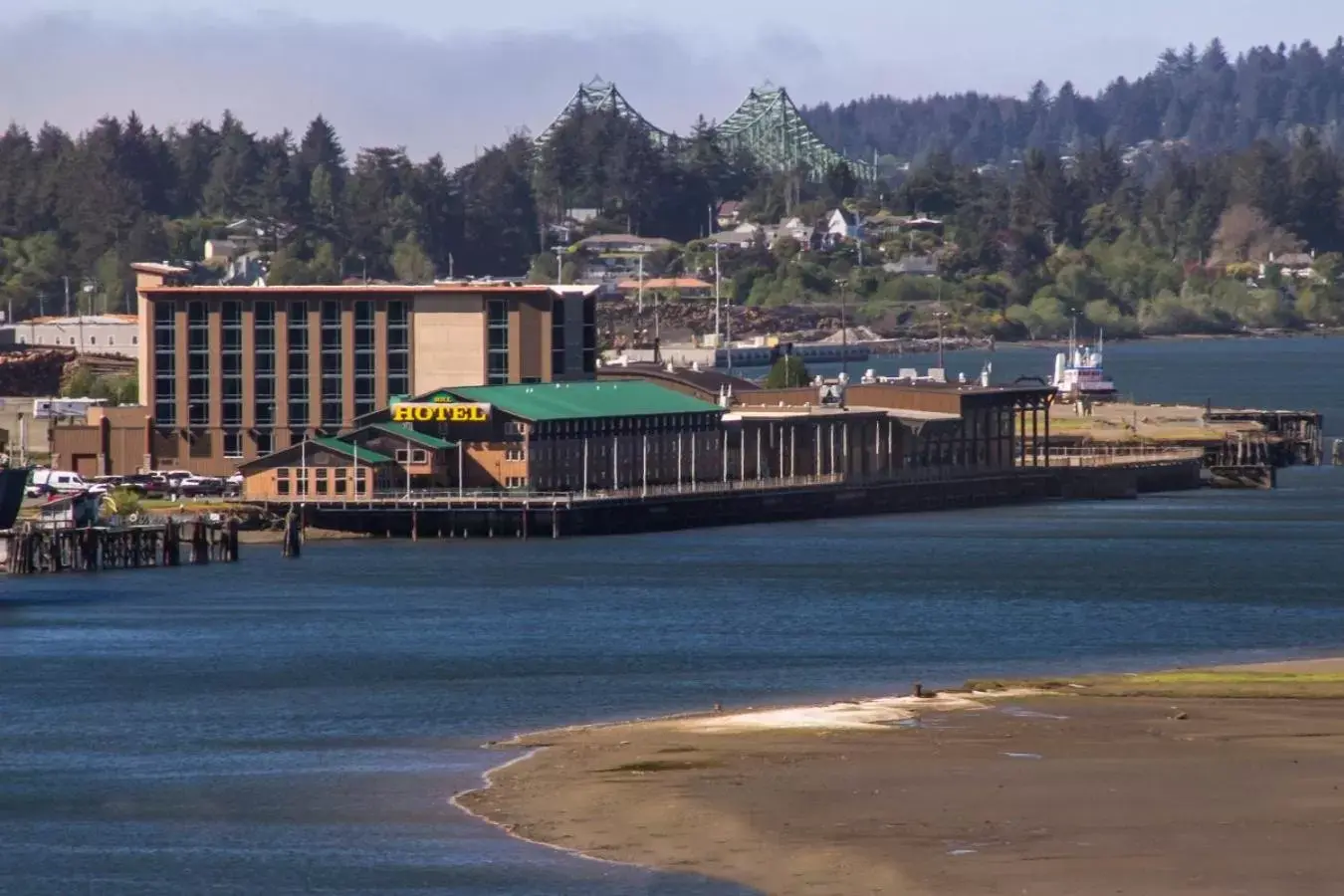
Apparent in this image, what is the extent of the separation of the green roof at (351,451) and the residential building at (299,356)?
337 inches

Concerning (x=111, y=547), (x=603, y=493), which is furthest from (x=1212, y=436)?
(x=111, y=547)

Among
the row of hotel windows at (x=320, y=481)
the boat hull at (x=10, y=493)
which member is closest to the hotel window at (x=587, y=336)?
the row of hotel windows at (x=320, y=481)

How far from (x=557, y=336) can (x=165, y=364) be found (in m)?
12.5

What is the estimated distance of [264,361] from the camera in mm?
97875

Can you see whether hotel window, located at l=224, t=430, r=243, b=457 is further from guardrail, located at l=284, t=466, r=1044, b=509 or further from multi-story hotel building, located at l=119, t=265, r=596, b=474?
guardrail, located at l=284, t=466, r=1044, b=509

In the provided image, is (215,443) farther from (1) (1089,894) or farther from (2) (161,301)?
(1) (1089,894)

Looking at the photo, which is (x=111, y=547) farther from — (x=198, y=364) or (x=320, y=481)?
(x=198, y=364)

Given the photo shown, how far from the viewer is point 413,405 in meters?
89.2

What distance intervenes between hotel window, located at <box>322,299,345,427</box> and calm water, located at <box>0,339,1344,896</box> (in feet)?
47.4

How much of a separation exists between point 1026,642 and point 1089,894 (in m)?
26.5

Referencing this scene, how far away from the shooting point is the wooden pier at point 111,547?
2896 inches

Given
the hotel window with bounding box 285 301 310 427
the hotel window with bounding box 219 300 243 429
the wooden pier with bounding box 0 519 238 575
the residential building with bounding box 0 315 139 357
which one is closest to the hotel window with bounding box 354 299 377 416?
the hotel window with bounding box 285 301 310 427

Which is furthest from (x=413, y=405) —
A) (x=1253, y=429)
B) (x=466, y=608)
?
(x=1253, y=429)

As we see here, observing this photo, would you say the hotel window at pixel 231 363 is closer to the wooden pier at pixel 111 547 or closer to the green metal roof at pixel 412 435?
the green metal roof at pixel 412 435
